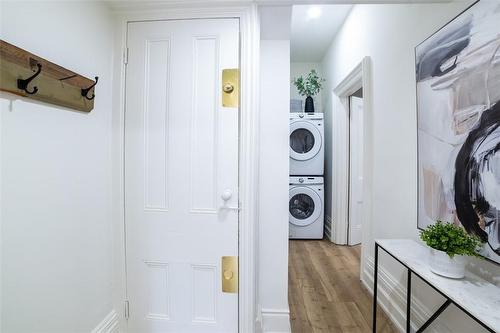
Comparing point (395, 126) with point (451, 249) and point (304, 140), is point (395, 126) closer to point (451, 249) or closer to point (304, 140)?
point (451, 249)

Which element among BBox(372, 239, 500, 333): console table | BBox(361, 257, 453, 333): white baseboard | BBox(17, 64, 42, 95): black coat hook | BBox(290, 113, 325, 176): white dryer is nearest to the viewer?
BBox(372, 239, 500, 333): console table

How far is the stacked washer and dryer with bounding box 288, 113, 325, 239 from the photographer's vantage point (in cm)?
353

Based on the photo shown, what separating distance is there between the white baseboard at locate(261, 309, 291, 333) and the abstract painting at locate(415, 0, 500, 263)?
107 cm

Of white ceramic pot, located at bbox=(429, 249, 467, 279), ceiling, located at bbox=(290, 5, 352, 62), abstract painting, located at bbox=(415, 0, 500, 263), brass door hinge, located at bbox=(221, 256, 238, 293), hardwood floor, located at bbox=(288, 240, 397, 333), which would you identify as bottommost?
hardwood floor, located at bbox=(288, 240, 397, 333)

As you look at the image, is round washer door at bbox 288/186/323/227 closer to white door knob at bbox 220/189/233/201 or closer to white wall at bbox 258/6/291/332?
white wall at bbox 258/6/291/332

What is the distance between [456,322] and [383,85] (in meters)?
1.72

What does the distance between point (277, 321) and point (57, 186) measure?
1556 millimetres

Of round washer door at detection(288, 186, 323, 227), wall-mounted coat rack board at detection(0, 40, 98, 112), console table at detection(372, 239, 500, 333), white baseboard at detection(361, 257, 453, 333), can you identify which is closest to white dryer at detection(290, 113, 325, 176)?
round washer door at detection(288, 186, 323, 227)

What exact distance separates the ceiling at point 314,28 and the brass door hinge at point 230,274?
8.85 feet

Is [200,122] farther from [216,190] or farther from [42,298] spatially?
[42,298]

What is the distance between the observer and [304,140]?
11.8ft

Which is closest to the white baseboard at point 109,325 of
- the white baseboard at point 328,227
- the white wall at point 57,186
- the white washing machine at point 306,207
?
the white wall at point 57,186

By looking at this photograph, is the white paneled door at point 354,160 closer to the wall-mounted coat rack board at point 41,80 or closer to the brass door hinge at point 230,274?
the brass door hinge at point 230,274

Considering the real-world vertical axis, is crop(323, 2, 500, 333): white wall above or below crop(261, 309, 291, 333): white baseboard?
above
